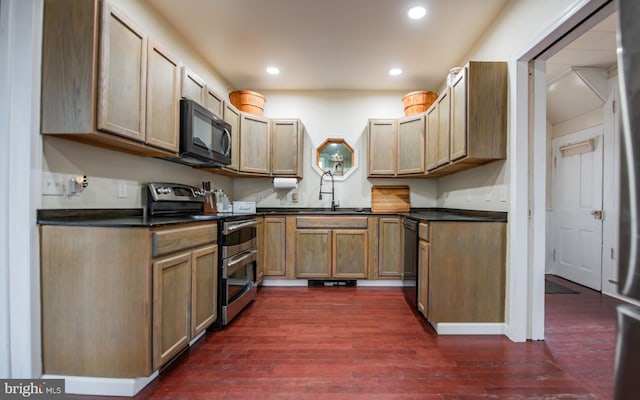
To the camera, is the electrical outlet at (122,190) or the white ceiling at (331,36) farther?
the white ceiling at (331,36)

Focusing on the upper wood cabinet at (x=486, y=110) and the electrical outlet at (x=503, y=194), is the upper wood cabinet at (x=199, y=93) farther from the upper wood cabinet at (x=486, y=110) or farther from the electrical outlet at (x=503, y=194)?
the electrical outlet at (x=503, y=194)

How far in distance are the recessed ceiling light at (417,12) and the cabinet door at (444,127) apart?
27.4 inches

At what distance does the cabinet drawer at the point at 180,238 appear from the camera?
4.88 feet

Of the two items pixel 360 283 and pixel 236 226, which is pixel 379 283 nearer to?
pixel 360 283

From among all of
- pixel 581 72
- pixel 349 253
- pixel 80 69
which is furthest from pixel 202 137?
pixel 581 72

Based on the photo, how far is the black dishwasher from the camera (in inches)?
101

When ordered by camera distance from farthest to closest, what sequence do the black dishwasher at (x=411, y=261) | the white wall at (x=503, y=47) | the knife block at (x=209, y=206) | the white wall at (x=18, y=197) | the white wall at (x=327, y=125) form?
1. the white wall at (x=327, y=125)
2. the knife block at (x=209, y=206)
3. the black dishwasher at (x=411, y=261)
4. the white wall at (x=503, y=47)
5. the white wall at (x=18, y=197)

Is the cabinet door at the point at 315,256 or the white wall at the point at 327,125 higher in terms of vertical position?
the white wall at the point at 327,125

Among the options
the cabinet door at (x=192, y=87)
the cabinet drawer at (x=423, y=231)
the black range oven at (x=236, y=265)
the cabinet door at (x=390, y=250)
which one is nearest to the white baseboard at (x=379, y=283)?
the cabinet door at (x=390, y=250)

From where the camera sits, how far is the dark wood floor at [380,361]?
4.91 feet

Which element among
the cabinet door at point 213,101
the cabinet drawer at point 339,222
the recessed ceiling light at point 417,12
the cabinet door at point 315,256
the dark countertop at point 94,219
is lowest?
the cabinet door at point 315,256

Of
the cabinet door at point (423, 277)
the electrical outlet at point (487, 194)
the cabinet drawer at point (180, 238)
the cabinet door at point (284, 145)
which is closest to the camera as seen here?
the cabinet drawer at point (180, 238)

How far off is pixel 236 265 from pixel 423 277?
64.9 inches

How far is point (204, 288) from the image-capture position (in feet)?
6.52
